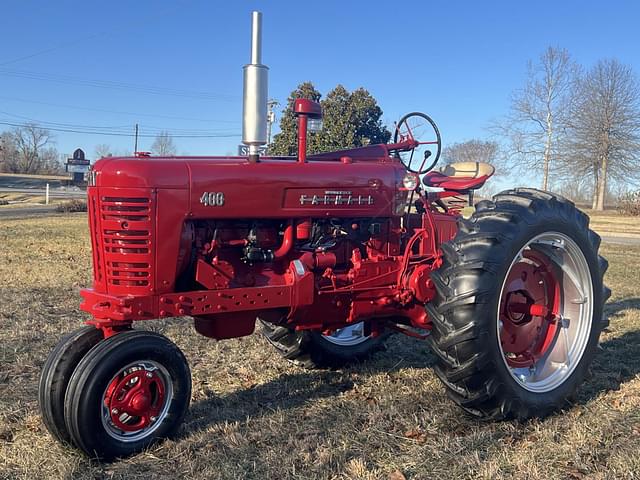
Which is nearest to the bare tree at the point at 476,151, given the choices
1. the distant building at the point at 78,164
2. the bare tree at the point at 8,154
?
the distant building at the point at 78,164

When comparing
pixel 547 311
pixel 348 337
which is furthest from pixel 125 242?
pixel 547 311

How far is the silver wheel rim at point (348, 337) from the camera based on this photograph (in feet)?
16.6

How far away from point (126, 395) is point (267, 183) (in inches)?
56.5

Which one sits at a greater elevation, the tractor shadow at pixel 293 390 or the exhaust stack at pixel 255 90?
the exhaust stack at pixel 255 90

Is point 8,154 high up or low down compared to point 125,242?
up

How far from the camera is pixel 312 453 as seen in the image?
3.29 metres

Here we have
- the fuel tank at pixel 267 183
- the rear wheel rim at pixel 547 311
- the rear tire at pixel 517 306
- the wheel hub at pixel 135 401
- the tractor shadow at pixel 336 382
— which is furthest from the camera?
the rear wheel rim at pixel 547 311

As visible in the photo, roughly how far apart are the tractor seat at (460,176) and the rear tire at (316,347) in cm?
134

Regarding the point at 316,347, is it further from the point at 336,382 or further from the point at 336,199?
the point at 336,199

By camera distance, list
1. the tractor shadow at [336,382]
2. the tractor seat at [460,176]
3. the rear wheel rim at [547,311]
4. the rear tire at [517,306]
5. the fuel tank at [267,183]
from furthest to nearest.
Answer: the tractor seat at [460,176] < the rear wheel rim at [547,311] < the tractor shadow at [336,382] < the rear tire at [517,306] < the fuel tank at [267,183]

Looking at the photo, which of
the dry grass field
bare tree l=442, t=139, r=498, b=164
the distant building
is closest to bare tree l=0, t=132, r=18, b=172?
the distant building

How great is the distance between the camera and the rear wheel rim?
13.9ft

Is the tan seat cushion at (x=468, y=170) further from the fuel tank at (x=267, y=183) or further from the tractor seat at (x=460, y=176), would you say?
the fuel tank at (x=267, y=183)

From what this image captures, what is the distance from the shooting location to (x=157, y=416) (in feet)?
10.9
